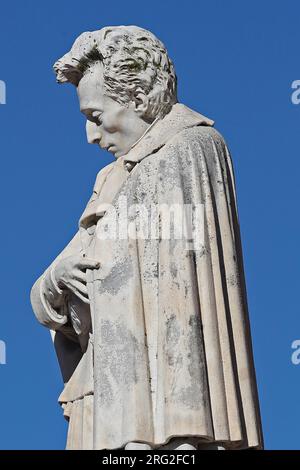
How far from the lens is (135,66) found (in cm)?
1639

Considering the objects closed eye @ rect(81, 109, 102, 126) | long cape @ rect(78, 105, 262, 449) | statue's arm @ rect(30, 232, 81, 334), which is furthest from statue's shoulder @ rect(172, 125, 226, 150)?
statue's arm @ rect(30, 232, 81, 334)

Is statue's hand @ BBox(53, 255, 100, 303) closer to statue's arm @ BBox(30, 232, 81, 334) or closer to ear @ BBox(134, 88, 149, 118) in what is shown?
statue's arm @ BBox(30, 232, 81, 334)

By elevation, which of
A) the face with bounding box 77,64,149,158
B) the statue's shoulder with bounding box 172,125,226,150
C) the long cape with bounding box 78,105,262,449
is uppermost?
the face with bounding box 77,64,149,158

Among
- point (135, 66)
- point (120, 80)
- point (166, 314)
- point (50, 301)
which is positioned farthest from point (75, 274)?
point (135, 66)

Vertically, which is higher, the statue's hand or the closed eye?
the closed eye

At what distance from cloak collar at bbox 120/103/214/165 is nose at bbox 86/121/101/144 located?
44 centimetres

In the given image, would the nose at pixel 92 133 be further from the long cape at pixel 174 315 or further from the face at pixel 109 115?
the long cape at pixel 174 315

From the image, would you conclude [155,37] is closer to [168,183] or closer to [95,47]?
[95,47]

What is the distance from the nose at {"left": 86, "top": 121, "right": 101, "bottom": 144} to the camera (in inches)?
663

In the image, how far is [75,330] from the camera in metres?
16.5

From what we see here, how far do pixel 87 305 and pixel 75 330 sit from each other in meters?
0.43

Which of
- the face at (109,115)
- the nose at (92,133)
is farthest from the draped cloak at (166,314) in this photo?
the nose at (92,133)

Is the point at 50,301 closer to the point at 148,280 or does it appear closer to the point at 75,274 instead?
the point at 75,274

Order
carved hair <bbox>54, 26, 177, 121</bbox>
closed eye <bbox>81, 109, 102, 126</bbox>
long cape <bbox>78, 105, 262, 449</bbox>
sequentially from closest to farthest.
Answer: long cape <bbox>78, 105, 262, 449</bbox>, carved hair <bbox>54, 26, 177, 121</bbox>, closed eye <bbox>81, 109, 102, 126</bbox>
